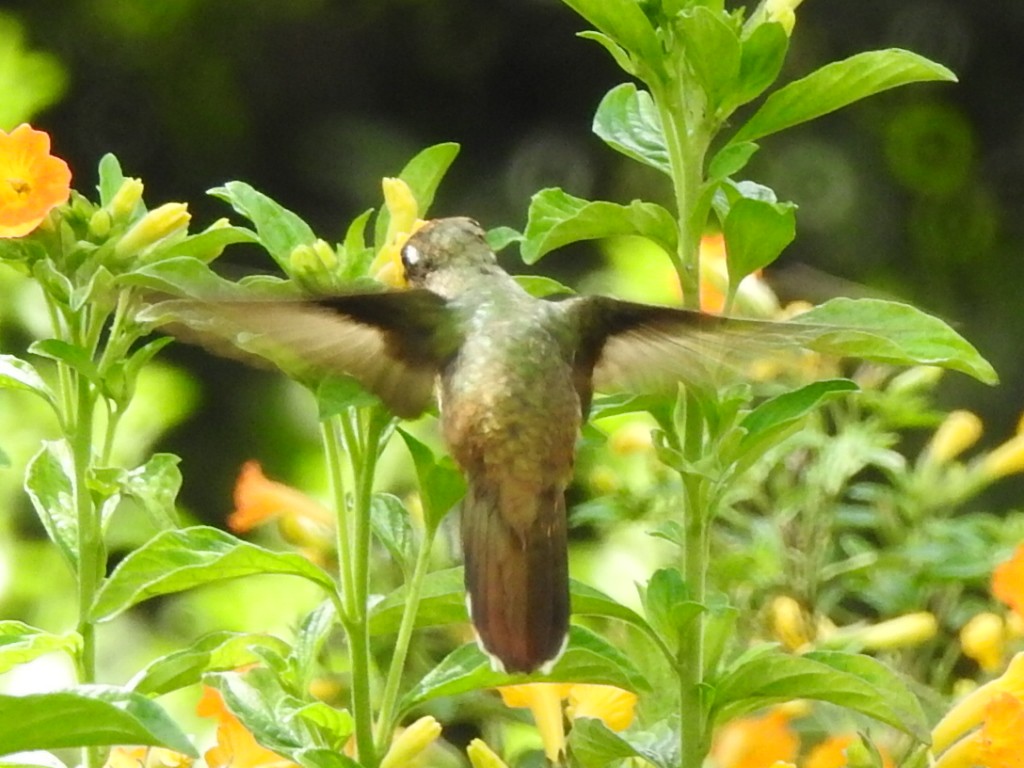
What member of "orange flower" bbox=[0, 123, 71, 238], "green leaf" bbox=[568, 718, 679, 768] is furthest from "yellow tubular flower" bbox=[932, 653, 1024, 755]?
"orange flower" bbox=[0, 123, 71, 238]

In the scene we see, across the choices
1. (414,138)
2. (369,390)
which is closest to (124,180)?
(369,390)

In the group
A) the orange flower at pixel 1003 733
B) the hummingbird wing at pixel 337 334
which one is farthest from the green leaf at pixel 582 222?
the orange flower at pixel 1003 733

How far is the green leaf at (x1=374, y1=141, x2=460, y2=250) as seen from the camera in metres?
1.20

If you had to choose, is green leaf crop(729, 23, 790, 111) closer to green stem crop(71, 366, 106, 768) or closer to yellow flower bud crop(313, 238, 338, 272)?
yellow flower bud crop(313, 238, 338, 272)

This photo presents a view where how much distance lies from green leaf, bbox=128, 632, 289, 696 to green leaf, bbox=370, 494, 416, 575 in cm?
11

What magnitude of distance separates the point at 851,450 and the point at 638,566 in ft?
0.86

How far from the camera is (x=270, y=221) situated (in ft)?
3.71

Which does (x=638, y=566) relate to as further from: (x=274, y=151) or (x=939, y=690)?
(x=274, y=151)

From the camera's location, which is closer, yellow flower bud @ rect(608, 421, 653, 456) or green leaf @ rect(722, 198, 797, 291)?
green leaf @ rect(722, 198, 797, 291)

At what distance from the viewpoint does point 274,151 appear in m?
3.03

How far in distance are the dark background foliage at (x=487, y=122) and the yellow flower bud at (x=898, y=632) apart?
52.9 inches

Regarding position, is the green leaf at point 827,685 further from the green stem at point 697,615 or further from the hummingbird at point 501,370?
the hummingbird at point 501,370

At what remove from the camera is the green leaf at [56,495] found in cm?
118

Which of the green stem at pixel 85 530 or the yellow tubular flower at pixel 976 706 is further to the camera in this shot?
the yellow tubular flower at pixel 976 706
